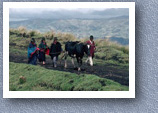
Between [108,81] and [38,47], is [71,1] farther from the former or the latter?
[108,81]

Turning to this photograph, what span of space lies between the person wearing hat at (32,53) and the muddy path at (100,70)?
90mm

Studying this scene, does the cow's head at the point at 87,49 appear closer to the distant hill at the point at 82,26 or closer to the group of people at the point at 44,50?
the group of people at the point at 44,50

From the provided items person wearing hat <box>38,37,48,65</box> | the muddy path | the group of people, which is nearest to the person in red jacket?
the group of people

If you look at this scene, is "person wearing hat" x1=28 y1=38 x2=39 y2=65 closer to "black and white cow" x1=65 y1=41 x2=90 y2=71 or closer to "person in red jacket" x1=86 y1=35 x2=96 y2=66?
"black and white cow" x1=65 y1=41 x2=90 y2=71

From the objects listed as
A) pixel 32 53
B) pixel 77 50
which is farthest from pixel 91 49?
pixel 32 53

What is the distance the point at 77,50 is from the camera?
23.1 feet

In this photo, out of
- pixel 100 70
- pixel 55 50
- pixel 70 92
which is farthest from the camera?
pixel 55 50

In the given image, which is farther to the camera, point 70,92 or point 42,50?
point 42,50

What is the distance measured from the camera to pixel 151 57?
6820 mm

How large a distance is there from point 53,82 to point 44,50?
596mm

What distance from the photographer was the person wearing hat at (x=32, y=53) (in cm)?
695

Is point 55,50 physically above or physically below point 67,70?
above

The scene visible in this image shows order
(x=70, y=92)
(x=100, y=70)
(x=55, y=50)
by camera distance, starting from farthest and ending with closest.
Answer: (x=55, y=50), (x=100, y=70), (x=70, y=92)

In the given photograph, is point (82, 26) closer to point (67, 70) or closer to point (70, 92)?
point (67, 70)
